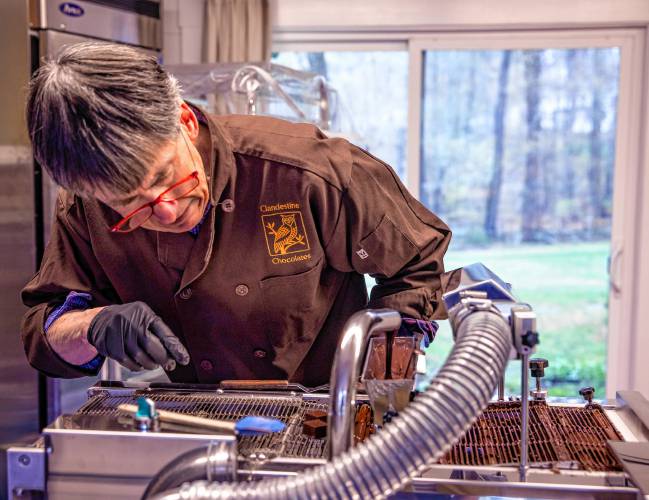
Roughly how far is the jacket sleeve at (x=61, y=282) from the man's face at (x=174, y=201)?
0.63ft

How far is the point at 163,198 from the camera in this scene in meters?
1.15

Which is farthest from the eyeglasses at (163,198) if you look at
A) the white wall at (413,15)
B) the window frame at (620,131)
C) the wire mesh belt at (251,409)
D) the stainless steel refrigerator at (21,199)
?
the window frame at (620,131)

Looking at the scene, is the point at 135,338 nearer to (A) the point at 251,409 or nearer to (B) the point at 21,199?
(A) the point at 251,409

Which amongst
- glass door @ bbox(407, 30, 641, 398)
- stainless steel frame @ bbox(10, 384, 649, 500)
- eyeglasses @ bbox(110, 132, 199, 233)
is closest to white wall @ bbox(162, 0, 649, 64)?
glass door @ bbox(407, 30, 641, 398)

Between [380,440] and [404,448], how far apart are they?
24mm

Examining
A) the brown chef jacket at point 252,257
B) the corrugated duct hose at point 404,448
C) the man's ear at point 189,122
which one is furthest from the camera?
the brown chef jacket at point 252,257

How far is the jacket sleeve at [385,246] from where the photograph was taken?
139 centimetres

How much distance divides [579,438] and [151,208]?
27.6 inches

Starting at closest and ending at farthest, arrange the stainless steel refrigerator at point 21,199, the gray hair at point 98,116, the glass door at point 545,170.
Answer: the gray hair at point 98,116 < the stainless steel refrigerator at point 21,199 < the glass door at point 545,170

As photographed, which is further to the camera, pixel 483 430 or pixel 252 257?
pixel 252 257

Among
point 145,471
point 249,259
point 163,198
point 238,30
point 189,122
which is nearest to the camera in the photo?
point 145,471

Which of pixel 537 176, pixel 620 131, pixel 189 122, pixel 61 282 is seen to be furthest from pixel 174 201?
pixel 620 131

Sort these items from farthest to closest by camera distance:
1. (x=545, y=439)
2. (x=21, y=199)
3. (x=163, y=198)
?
(x=21, y=199) < (x=163, y=198) < (x=545, y=439)

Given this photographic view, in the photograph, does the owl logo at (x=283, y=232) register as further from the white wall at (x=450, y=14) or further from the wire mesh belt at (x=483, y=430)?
the white wall at (x=450, y=14)
